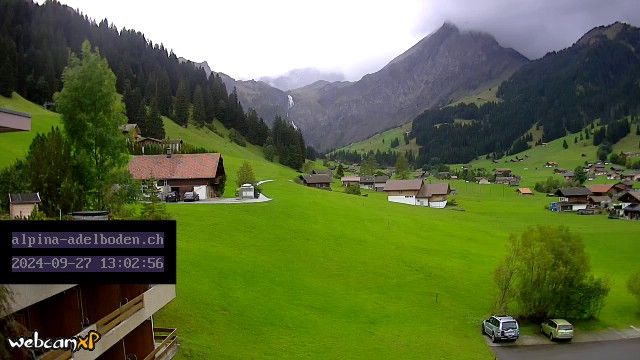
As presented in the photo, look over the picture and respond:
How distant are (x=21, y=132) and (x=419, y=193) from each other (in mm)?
94860

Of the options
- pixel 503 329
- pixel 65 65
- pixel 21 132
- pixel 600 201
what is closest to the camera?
pixel 503 329

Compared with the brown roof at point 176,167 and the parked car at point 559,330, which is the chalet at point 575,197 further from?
the parked car at point 559,330

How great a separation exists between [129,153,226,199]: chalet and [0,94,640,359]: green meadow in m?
10.4

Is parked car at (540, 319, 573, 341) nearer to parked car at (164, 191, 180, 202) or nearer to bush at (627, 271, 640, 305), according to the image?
bush at (627, 271, 640, 305)

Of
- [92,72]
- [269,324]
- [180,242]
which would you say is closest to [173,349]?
[269,324]

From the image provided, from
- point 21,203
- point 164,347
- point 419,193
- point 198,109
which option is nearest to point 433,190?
point 419,193

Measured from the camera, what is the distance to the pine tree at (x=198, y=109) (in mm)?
180875

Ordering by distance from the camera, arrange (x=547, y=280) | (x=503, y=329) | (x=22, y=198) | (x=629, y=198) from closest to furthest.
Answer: (x=22, y=198) < (x=503, y=329) < (x=547, y=280) < (x=629, y=198)

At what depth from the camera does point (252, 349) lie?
30.2 m

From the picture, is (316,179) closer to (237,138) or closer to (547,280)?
(237,138)

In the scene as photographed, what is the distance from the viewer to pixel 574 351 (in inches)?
1529

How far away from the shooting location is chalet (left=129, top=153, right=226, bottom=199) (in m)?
78.9
